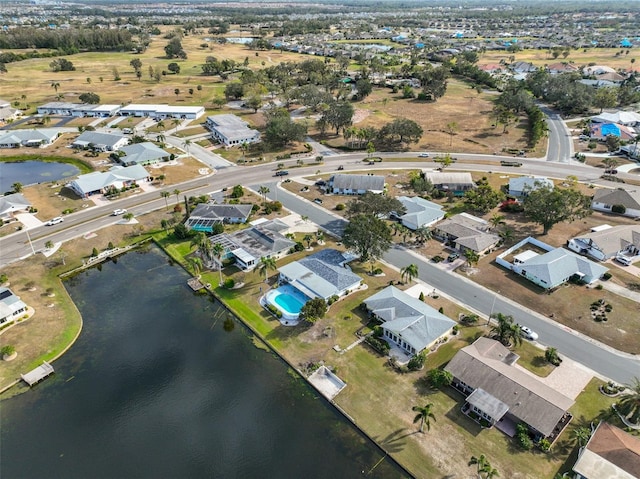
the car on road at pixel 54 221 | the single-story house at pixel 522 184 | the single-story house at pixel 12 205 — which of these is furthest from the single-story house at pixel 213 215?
the single-story house at pixel 522 184

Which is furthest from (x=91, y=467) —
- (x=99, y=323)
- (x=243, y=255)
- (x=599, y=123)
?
(x=599, y=123)

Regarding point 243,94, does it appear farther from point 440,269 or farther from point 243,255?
point 440,269

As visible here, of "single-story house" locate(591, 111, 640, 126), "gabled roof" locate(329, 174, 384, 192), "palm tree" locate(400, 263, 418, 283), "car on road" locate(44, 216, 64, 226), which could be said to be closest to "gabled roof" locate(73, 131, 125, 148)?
"car on road" locate(44, 216, 64, 226)

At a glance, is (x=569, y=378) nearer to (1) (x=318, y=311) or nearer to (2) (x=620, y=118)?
(1) (x=318, y=311)

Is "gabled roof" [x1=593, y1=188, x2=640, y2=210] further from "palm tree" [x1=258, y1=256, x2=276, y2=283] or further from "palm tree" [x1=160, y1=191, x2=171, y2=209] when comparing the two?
"palm tree" [x1=160, y1=191, x2=171, y2=209]

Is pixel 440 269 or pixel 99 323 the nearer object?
pixel 99 323

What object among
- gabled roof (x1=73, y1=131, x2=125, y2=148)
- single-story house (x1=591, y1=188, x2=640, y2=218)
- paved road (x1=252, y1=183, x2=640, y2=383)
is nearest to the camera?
paved road (x1=252, y1=183, x2=640, y2=383)

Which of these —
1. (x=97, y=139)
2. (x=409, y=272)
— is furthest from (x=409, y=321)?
(x=97, y=139)
